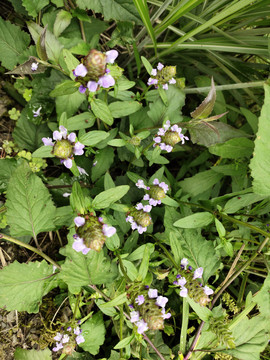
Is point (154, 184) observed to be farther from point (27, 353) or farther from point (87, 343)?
point (27, 353)

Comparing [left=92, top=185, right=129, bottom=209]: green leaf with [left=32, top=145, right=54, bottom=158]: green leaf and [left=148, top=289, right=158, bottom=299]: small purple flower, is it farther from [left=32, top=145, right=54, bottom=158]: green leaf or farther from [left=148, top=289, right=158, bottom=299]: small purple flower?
[left=148, top=289, right=158, bottom=299]: small purple flower

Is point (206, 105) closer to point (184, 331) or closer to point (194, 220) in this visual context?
point (194, 220)

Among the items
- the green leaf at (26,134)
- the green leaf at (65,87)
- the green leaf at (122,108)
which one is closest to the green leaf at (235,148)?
the green leaf at (122,108)

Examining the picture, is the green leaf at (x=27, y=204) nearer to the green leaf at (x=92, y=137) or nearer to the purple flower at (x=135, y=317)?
the green leaf at (x=92, y=137)

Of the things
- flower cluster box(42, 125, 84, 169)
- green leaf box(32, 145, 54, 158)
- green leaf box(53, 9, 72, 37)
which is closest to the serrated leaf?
flower cluster box(42, 125, 84, 169)

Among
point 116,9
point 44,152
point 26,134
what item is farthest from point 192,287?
point 116,9

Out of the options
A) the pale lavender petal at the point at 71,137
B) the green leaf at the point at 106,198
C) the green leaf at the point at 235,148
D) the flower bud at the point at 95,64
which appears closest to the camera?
the flower bud at the point at 95,64
